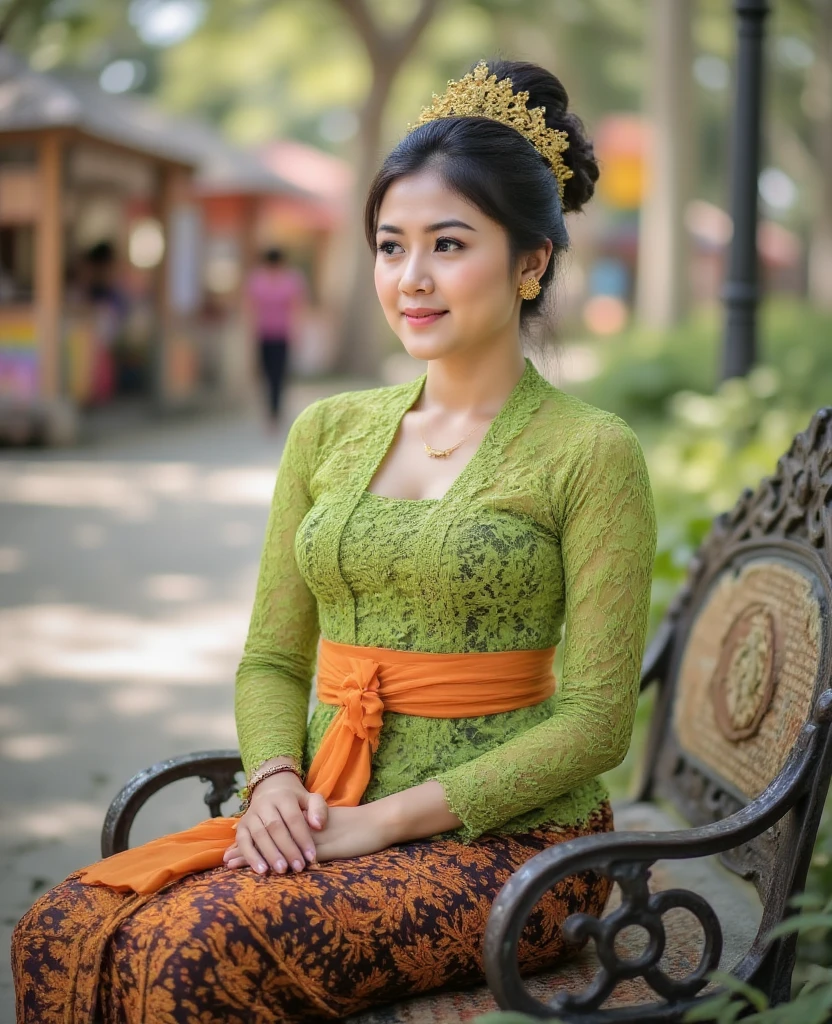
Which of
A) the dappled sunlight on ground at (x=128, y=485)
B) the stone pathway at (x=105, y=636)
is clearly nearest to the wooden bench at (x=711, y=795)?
the stone pathway at (x=105, y=636)

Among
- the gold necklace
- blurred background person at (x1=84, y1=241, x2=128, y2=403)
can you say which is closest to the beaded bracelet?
the gold necklace

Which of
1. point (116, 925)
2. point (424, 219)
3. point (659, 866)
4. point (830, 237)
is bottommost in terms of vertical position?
point (659, 866)

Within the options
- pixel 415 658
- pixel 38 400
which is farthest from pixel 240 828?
pixel 38 400

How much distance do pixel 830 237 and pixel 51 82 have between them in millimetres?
13090

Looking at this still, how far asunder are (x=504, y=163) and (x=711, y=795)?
139cm

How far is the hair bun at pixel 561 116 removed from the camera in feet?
7.84

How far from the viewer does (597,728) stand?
2117 millimetres

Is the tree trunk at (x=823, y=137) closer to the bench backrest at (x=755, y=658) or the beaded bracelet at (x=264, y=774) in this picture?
the bench backrest at (x=755, y=658)

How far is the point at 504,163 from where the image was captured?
226 cm

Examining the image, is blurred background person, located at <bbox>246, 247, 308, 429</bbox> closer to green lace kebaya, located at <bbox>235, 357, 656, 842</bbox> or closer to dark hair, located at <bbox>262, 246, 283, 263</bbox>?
dark hair, located at <bbox>262, 246, 283, 263</bbox>

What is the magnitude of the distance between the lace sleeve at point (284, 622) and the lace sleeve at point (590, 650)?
1.48ft

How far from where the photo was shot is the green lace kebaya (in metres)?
2.12

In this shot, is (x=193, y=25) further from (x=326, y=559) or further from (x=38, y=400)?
(x=326, y=559)

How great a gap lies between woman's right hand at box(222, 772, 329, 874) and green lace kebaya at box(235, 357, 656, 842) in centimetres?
14
